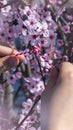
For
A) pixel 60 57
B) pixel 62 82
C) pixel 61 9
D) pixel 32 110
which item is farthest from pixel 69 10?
pixel 62 82

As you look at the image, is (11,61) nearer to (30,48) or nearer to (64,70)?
(64,70)

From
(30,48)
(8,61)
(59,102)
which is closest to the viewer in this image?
(59,102)

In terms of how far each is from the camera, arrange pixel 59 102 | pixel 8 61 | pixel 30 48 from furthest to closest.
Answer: pixel 30 48
pixel 8 61
pixel 59 102

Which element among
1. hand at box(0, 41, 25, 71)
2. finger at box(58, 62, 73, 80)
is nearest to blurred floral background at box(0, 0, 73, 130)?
hand at box(0, 41, 25, 71)

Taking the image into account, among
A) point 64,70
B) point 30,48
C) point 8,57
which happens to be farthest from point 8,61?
point 30,48

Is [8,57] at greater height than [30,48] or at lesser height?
greater

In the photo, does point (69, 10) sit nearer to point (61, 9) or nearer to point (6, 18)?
point (61, 9)

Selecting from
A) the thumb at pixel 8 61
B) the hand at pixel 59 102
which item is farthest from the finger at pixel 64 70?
the thumb at pixel 8 61
